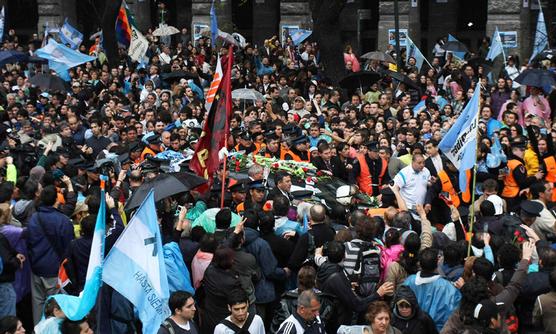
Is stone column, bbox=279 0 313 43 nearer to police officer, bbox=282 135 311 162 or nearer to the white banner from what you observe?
the white banner

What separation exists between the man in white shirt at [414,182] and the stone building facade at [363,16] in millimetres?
14670

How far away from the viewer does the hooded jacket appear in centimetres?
841

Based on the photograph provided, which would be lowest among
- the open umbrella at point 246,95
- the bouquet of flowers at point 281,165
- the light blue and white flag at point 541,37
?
the bouquet of flowers at point 281,165

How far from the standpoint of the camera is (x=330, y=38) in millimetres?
24656

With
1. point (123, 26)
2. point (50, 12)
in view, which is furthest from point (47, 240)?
point (50, 12)

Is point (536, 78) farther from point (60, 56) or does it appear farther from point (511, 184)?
point (60, 56)

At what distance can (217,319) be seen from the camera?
9.21m

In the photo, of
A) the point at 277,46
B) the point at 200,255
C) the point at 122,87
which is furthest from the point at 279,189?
the point at 277,46

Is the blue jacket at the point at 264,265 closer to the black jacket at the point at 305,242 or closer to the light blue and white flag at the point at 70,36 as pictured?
the black jacket at the point at 305,242

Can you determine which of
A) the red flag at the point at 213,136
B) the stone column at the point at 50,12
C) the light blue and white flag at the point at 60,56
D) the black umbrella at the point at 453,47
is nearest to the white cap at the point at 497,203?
the red flag at the point at 213,136

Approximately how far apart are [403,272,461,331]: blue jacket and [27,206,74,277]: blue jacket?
3.50m

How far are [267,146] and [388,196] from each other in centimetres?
306

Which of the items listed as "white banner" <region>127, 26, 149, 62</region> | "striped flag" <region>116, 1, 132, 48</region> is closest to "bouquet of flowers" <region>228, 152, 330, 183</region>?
"white banner" <region>127, 26, 149, 62</region>

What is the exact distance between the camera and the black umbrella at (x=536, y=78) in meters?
19.0
